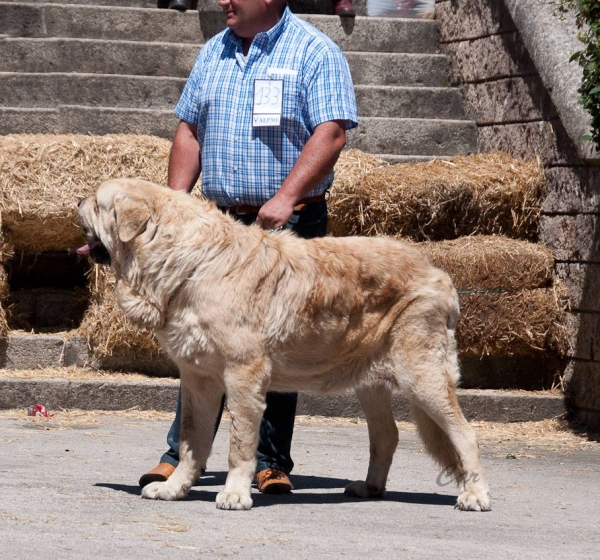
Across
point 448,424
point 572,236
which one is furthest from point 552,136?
point 448,424

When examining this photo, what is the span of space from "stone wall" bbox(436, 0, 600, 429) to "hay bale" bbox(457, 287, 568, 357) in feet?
0.46

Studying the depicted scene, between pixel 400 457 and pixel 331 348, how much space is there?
1947mm

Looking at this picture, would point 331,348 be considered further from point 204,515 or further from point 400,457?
point 400,457

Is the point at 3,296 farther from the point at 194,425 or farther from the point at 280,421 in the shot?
the point at 194,425

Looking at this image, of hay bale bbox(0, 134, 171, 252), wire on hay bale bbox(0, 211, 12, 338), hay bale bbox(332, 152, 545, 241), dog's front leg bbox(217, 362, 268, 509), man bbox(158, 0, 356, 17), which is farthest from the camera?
man bbox(158, 0, 356, 17)

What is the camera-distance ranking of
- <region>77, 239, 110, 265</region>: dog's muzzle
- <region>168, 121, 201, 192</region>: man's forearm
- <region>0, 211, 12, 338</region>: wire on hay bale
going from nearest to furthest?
1. <region>77, 239, 110, 265</region>: dog's muzzle
2. <region>168, 121, 201, 192</region>: man's forearm
3. <region>0, 211, 12, 338</region>: wire on hay bale

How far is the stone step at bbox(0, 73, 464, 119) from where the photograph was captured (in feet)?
32.9

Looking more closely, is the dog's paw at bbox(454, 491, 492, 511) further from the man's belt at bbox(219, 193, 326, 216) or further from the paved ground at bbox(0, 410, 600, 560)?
the man's belt at bbox(219, 193, 326, 216)

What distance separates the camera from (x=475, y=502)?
516 cm

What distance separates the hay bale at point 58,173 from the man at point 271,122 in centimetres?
271

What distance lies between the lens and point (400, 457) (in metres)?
6.95

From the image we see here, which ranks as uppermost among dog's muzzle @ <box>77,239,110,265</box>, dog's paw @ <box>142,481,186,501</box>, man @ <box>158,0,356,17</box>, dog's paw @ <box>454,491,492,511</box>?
man @ <box>158,0,356,17</box>

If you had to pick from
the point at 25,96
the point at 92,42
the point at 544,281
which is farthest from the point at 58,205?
the point at 544,281

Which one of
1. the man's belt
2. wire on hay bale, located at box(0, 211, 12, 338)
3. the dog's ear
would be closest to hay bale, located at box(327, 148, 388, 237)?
wire on hay bale, located at box(0, 211, 12, 338)
